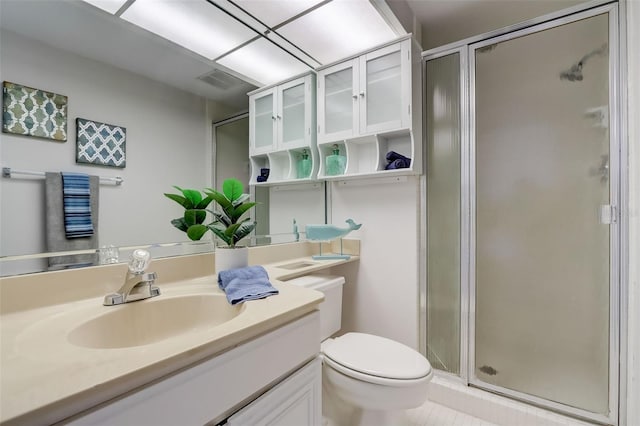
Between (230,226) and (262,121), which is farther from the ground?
(262,121)

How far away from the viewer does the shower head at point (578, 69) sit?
128 cm

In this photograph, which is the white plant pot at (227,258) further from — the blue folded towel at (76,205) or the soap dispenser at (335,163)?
the soap dispenser at (335,163)

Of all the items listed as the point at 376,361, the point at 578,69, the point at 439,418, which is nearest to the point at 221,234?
the point at 376,361

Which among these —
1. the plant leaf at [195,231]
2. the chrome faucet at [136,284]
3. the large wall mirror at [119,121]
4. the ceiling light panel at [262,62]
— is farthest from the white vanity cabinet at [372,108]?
the chrome faucet at [136,284]

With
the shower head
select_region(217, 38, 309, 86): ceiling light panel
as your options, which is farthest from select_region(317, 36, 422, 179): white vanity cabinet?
the shower head

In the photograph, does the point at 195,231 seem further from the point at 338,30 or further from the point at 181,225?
the point at 338,30

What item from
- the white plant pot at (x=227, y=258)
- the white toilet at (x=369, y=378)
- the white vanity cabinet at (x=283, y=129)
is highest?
the white vanity cabinet at (x=283, y=129)

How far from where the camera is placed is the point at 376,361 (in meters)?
1.12

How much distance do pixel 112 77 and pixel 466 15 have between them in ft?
6.62

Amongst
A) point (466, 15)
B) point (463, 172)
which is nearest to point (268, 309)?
point (463, 172)

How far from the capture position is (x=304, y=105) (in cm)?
176

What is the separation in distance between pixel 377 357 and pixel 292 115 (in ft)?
4.69

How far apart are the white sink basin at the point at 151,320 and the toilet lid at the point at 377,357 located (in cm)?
57

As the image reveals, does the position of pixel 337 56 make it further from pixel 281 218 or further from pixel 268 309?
pixel 268 309
